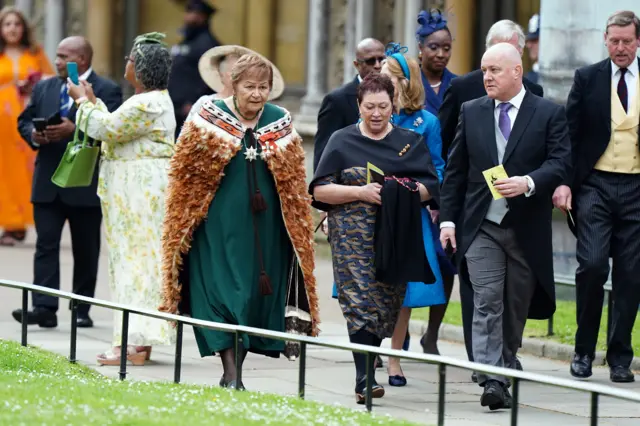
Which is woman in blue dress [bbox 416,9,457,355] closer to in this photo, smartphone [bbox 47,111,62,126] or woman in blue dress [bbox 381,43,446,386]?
woman in blue dress [bbox 381,43,446,386]

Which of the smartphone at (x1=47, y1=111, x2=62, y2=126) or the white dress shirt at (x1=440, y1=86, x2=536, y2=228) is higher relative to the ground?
the white dress shirt at (x1=440, y1=86, x2=536, y2=228)

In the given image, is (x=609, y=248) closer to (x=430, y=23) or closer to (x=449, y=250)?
(x=449, y=250)

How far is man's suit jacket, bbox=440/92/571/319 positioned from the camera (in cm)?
948

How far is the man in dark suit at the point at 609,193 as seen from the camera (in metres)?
10.8

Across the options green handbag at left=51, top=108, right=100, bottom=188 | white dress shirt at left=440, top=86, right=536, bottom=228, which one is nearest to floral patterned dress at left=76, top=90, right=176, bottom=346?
green handbag at left=51, top=108, right=100, bottom=188

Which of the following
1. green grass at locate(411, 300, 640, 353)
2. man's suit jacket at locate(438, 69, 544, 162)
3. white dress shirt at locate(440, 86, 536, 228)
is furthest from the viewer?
green grass at locate(411, 300, 640, 353)

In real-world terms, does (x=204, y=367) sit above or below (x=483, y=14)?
below

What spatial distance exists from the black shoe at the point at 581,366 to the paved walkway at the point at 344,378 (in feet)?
0.28

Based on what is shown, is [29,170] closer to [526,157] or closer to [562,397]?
[526,157]

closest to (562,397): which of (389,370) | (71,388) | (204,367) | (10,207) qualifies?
(71,388)

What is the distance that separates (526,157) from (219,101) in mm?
1613

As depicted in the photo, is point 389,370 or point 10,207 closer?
point 389,370

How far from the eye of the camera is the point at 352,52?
22234 mm

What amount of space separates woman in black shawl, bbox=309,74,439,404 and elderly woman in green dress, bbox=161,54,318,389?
7.2 inches
